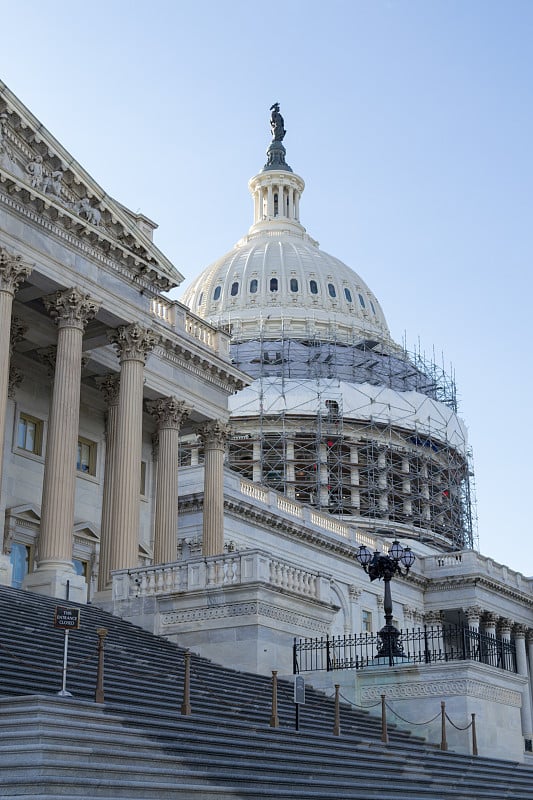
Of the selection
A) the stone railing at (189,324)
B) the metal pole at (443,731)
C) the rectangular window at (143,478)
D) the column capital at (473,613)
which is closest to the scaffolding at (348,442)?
the column capital at (473,613)

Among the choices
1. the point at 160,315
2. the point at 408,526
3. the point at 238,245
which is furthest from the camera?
the point at 238,245

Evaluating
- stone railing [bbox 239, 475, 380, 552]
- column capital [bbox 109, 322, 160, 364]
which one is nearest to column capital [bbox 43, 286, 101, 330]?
column capital [bbox 109, 322, 160, 364]

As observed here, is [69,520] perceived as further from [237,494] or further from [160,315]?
[237,494]

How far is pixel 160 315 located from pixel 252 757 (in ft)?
88.6

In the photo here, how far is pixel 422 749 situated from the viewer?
24109 millimetres

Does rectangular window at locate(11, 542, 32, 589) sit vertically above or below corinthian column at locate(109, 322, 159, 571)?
below

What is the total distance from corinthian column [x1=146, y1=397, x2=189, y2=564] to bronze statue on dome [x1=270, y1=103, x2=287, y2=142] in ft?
284

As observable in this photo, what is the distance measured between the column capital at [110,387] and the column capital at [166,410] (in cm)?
273

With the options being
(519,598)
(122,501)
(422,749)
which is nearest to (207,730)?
(422,749)

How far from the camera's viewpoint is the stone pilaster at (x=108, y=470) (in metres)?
35.2

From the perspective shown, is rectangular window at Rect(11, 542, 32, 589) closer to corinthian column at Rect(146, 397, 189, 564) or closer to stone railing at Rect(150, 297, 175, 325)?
corinthian column at Rect(146, 397, 189, 564)

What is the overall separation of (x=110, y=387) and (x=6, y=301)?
7.72 metres

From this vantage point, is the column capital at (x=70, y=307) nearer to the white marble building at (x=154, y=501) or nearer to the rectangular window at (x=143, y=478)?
the white marble building at (x=154, y=501)

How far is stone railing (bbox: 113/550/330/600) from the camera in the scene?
30047 millimetres
